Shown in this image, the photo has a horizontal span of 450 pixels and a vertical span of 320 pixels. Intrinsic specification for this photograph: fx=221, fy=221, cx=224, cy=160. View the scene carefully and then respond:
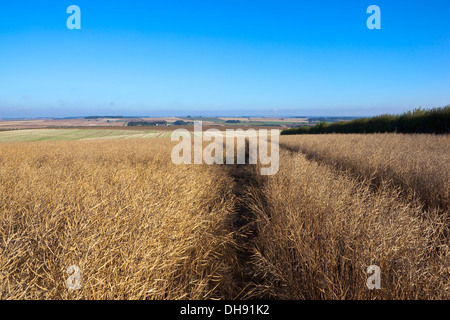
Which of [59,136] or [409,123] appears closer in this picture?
[409,123]

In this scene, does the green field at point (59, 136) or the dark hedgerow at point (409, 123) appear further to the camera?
the green field at point (59, 136)

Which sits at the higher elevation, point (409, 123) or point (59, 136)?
point (409, 123)

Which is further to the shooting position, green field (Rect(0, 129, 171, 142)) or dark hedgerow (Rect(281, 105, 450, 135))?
green field (Rect(0, 129, 171, 142))

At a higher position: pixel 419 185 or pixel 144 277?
pixel 419 185

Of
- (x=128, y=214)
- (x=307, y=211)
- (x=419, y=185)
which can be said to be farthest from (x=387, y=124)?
(x=128, y=214)

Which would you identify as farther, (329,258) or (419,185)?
(419,185)
